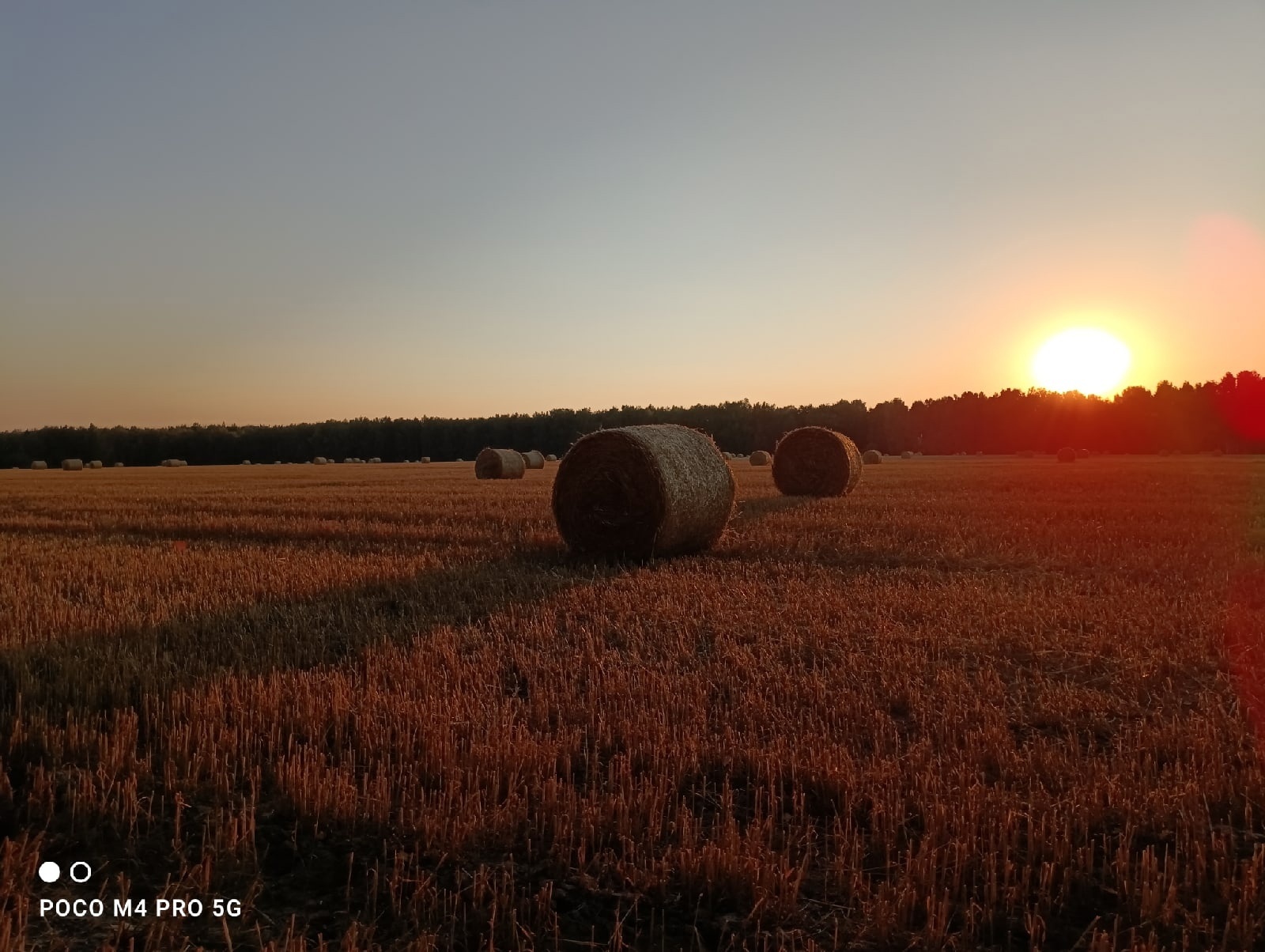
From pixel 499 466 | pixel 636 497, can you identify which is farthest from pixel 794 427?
pixel 636 497

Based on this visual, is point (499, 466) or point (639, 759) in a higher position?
point (499, 466)

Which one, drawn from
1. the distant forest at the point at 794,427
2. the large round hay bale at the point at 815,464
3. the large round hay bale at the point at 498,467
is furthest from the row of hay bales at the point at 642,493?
the distant forest at the point at 794,427

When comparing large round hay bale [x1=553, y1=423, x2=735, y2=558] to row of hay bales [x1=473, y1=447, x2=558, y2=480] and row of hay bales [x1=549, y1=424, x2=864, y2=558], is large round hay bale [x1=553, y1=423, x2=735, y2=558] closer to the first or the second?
row of hay bales [x1=549, y1=424, x2=864, y2=558]

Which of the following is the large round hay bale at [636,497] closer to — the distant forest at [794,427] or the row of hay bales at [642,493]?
the row of hay bales at [642,493]

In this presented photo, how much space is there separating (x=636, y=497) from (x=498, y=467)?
2071 centimetres

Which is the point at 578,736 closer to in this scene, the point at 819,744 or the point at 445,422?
the point at 819,744

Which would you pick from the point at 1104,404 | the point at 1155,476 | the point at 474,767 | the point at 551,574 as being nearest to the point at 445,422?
the point at 1104,404

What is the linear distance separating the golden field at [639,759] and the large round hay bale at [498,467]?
856 inches

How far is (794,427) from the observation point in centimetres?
7700

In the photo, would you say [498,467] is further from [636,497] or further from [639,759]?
[639,759]

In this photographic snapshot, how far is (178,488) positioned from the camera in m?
25.4

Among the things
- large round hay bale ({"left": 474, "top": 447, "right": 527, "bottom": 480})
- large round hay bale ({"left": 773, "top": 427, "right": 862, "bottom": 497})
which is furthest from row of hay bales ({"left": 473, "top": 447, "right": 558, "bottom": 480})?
large round hay bale ({"left": 773, "top": 427, "right": 862, "bottom": 497})

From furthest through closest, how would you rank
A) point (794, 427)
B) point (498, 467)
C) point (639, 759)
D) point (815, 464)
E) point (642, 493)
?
point (794, 427)
point (498, 467)
point (815, 464)
point (642, 493)
point (639, 759)

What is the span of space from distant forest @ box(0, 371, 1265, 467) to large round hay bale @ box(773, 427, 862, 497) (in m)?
51.7
